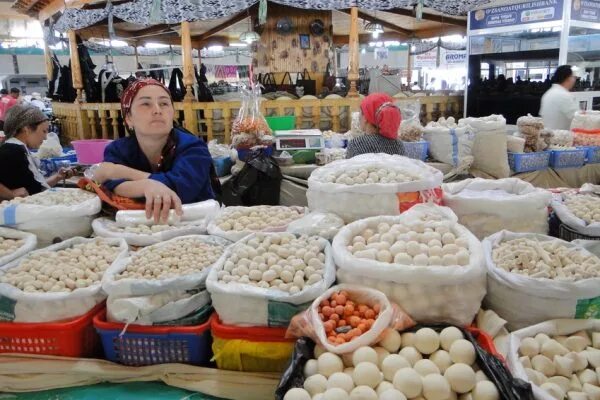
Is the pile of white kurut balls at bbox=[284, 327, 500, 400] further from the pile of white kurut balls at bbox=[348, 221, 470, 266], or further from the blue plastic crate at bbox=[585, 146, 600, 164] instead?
the blue plastic crate at bbox=[585, 146, 600, 164]

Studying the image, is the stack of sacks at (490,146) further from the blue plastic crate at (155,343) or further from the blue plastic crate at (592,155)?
the blue plastic crate at (155,343)

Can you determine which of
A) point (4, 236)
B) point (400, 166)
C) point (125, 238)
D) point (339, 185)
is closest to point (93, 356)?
point (125, 238)

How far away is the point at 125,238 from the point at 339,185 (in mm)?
992

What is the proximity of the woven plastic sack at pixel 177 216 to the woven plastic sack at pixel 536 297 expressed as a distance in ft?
4.31

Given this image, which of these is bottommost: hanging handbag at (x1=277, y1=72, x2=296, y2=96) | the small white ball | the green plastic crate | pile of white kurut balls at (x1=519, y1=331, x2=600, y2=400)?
pile of white kurut balls at (x1=519, y1=331, x2=600, y2=400)

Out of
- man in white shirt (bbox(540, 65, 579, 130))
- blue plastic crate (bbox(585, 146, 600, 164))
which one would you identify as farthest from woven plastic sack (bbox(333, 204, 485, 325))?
man in white shirt (bbox(540, 65, 579, 130))

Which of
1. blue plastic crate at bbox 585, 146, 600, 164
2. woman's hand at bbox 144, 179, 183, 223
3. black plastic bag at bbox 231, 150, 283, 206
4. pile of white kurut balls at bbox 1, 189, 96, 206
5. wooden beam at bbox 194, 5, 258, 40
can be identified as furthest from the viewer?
wooden beam at bbox 194, 5, 258, 40

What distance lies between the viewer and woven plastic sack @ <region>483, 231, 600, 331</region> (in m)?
1.38

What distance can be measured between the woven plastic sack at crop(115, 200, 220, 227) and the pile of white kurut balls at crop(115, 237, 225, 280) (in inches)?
9.8

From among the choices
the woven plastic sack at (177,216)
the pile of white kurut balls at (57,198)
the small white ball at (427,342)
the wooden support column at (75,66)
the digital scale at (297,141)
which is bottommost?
the small white ball at (427,342)

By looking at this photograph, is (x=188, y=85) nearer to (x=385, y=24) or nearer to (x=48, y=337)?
(x=48, y=337)

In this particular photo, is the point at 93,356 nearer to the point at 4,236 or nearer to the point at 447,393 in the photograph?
the point at 4,236

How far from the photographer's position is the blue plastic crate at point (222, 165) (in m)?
4.41

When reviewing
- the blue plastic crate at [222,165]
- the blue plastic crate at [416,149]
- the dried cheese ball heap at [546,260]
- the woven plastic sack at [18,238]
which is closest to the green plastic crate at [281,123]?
the blue plastic crate at [222,165]
